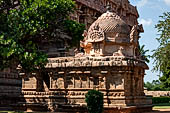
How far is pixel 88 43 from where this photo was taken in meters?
20.4

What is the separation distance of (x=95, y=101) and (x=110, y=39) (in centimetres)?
467

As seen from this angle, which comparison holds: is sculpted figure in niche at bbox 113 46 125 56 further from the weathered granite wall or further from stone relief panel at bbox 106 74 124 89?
the weathered granite wall

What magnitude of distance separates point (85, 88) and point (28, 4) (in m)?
6.39

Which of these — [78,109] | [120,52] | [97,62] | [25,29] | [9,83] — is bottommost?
[78,109]

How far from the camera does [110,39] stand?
19766mm

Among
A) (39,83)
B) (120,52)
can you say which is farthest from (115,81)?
(39,83)

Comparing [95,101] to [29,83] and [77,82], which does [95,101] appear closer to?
[77,82]

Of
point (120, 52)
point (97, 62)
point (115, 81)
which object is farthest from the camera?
point (120, 52)

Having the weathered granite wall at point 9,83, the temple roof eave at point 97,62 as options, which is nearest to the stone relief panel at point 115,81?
the temple roof eave at point 97,62

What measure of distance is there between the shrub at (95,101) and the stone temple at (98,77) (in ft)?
4.03

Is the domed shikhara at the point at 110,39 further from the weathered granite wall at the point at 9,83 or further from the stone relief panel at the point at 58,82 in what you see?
the weathered granite wall at the point at 9,83

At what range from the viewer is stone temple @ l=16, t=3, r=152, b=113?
18391 millimetres

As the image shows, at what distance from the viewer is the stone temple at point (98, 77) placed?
18.4 meters

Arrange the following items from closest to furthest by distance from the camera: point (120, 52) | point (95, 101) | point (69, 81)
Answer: point (95, 101) < point (120, 52) < point (69, 81)
